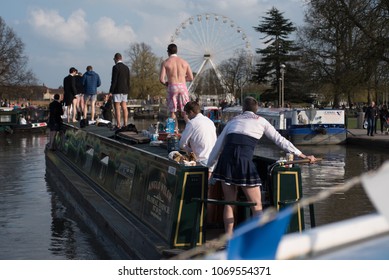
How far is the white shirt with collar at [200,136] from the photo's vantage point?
8.15 m

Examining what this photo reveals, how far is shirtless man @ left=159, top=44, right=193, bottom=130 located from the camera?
1236 cm

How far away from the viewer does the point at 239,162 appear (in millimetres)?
6957

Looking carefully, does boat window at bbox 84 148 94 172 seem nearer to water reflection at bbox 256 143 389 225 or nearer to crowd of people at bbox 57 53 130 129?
crowd of people at bbox 57 53 130 129

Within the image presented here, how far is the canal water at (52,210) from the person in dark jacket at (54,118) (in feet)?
3.87

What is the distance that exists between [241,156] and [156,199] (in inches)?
71.3

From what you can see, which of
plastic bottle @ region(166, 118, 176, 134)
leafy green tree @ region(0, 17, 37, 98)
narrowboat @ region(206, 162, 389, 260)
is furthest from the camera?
leafy green tree @ region(0, 17, 37, 98)

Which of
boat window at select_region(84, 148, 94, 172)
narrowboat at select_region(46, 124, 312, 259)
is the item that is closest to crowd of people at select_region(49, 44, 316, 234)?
narrowboat at select_region(46, 124, 312, 259)

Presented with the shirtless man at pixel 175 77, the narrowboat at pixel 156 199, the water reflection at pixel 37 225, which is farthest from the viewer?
the shirtless man at pixel 175 77

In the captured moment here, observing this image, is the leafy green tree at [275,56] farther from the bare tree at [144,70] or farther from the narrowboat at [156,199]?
the narrowboat at [156,199]

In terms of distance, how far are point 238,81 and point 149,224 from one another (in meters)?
86.2

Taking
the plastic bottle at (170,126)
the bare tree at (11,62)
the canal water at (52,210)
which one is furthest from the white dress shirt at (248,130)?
the bare tree at (11,62)

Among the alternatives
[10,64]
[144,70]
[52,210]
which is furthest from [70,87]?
[144,70]

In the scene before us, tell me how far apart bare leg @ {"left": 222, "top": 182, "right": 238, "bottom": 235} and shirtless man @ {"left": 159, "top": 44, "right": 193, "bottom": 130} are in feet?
18.1

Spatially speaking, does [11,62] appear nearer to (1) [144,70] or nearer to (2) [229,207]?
(1) [144,70]
